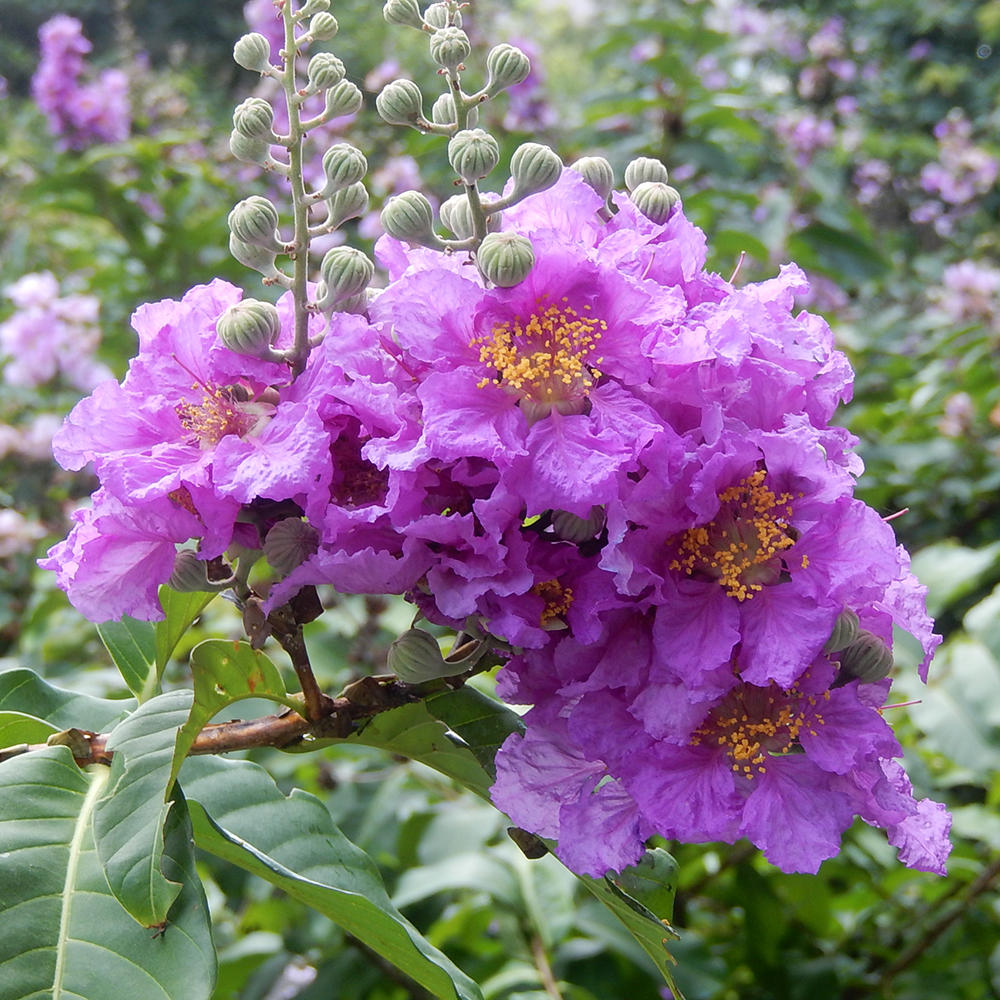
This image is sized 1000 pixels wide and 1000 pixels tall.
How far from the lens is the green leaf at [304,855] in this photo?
0.88 m

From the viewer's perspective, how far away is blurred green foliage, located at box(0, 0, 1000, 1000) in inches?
72.8

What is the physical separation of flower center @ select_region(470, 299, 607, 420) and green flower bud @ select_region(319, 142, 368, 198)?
0.18 meters

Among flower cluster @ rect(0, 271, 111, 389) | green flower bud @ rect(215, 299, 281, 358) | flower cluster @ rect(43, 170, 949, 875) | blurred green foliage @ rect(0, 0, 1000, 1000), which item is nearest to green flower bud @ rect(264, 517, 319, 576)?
flower cluster @ rect(43, 170, 949, 875)

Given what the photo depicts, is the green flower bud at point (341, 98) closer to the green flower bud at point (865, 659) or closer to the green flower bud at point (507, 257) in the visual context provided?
the green flower bud at point (507, 257)

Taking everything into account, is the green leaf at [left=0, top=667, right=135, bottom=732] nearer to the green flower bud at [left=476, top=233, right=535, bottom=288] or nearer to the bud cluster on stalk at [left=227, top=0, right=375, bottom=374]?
the bud cluster on stalk at [left=227, top=0, right=375, bottom=374]

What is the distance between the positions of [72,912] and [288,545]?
328mm

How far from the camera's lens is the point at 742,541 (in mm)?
890

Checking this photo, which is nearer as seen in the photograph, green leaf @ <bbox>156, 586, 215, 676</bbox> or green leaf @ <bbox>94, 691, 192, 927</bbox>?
green leaf @ <bbox>94, 691, 192, 927</bbox>

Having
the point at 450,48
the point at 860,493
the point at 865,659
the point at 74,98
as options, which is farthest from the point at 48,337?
the point at 865,659

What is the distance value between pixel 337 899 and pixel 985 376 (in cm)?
314

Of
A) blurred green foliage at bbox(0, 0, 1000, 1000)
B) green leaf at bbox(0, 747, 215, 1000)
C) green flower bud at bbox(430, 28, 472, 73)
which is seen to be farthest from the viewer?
blurred green foliage at bbox(0, 0, 1000, 1000)

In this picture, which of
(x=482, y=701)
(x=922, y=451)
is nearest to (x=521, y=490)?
(x=482, y=701)

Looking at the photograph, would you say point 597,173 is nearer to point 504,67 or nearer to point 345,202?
point 504,67

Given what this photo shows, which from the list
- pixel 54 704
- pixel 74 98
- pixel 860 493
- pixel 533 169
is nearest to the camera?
pixel 533 169
